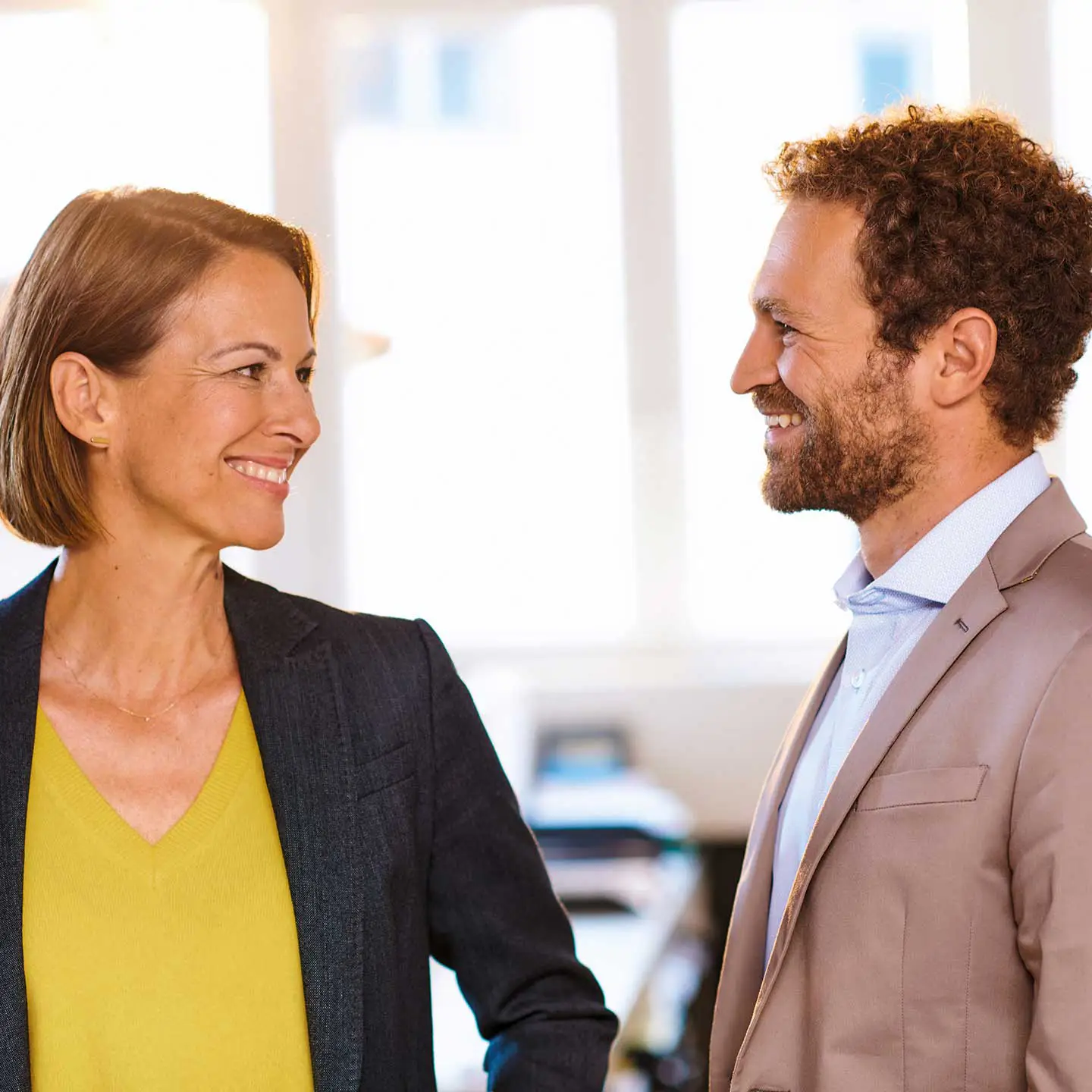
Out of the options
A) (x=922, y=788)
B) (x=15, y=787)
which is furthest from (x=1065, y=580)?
(x=15, y=787)

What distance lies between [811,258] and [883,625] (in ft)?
1.43

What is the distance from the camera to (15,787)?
147 cm

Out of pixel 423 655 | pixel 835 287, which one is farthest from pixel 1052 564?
pixel 423 655

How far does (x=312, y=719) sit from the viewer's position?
157 cm

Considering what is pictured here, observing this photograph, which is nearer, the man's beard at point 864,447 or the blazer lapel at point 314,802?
the blazer lapel at point 314,802

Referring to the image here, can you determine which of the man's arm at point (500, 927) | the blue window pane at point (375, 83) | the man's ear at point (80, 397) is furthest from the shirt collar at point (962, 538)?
the blue window pane at point (375, 83)

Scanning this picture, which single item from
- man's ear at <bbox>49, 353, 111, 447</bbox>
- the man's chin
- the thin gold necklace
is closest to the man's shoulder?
the man's chin

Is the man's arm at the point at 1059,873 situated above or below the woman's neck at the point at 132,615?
below

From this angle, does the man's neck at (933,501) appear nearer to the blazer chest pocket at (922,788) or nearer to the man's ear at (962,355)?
the man's ear at (962,355)

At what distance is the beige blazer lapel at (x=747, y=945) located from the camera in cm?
162

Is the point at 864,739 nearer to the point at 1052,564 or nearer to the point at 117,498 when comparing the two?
the point at 1052,564

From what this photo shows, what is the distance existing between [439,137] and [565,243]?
613 millimetres

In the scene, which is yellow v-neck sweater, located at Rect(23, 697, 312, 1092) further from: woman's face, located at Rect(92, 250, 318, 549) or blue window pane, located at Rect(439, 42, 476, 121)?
blue window pane, located at Rect(439, 42, 476, 121)

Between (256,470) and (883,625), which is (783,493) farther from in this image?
(256,470)
